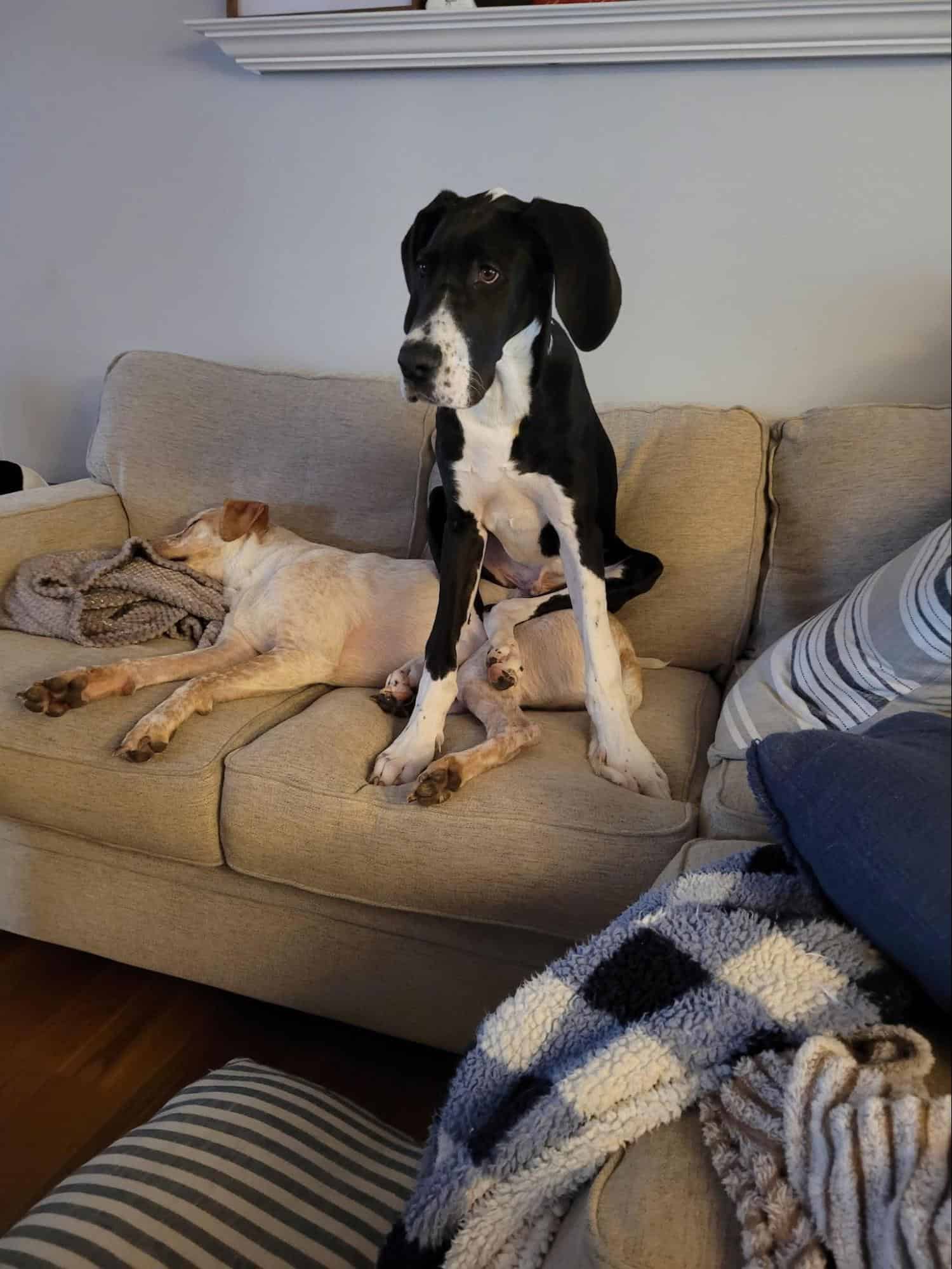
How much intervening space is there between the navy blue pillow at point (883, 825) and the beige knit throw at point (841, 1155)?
8 cm

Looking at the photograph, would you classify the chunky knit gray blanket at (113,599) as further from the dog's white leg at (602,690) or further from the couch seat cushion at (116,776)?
the dog's white leg at (602,690)

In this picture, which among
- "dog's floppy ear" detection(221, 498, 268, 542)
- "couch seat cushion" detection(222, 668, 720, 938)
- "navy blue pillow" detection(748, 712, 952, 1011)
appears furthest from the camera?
"dog's floppy ear" detection(221, 498, 268, 542)

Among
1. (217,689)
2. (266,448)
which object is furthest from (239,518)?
(217,689)

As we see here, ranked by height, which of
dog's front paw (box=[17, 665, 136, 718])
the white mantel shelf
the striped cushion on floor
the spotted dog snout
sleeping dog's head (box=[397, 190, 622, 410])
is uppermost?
the white mantel shelf

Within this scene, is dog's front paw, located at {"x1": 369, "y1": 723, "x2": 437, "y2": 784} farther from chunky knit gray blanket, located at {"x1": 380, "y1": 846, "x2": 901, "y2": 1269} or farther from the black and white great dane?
chunky knit gray blanket, located at {"x1": 380, "y1": 846, "x2": 901, "y2": 1269}

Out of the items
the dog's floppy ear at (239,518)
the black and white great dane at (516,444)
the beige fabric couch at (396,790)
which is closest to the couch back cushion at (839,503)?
the beige fabric couch at (396,790)

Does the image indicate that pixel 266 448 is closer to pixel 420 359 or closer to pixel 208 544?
pixel 208 544

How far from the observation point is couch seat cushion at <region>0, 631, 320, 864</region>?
54.7 inches

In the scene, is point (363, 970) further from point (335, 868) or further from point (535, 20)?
point (535, 20)

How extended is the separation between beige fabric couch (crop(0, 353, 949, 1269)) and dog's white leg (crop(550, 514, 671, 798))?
0.05 meters

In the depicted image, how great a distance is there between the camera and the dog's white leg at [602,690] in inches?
54.6

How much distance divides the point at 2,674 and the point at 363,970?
81 cm

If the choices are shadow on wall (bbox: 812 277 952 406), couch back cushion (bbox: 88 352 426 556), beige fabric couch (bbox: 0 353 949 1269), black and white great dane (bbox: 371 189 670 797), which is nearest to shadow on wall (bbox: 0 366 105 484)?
couch back cushion (bbox: 88 352 426 556)

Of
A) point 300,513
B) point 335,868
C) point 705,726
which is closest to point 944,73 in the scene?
point 705,726
